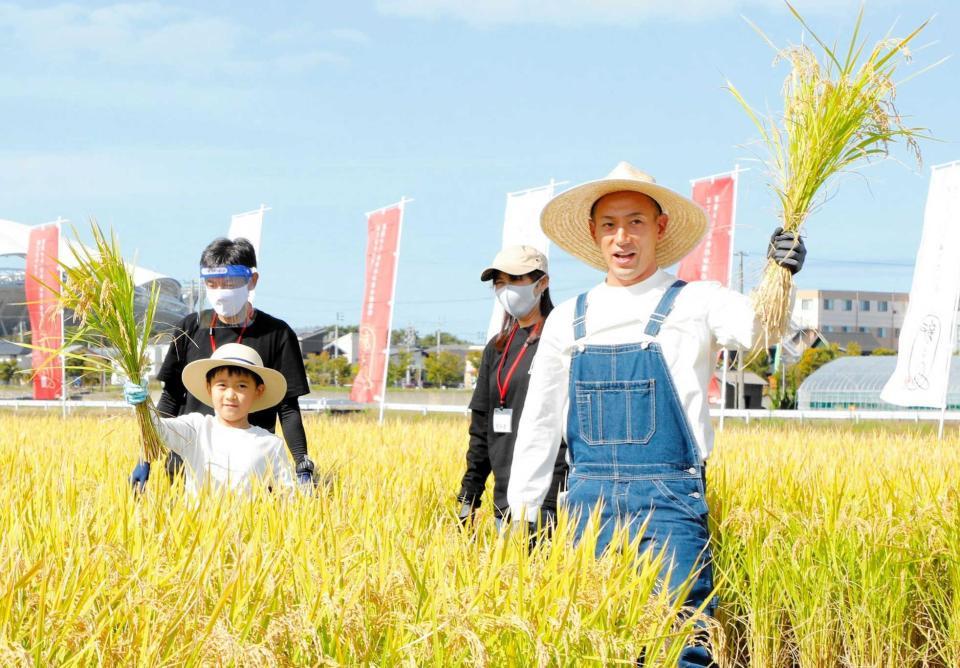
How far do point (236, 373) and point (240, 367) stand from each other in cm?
3

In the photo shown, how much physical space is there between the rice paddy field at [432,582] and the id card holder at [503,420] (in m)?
Answer: 0.41

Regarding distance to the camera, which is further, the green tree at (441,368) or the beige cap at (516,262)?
the green tree at (441,368)

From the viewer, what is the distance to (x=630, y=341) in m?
2.73

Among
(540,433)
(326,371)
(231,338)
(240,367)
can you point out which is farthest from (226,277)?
(326,371)

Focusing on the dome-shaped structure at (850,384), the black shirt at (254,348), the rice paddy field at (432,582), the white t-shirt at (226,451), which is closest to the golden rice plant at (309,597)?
the rice paddy field at (432,582)

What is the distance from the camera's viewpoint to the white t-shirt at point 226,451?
357 cm

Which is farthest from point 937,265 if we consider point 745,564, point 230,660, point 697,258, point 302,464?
point 230,660

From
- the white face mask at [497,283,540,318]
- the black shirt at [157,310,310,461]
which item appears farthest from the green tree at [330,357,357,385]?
the white face mask at [497,283,540,318]

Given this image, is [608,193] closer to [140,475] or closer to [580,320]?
[580,320]

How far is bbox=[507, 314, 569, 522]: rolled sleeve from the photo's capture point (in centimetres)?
289

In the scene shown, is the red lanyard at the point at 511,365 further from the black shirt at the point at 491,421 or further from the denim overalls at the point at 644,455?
the denim overalls at the point at 644,455

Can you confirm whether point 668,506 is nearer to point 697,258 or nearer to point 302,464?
point 302,464

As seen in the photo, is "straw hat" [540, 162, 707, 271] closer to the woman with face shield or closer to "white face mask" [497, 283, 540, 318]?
"white face mask" [497, 283, 540, 318]

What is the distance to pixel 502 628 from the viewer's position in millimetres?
1957
